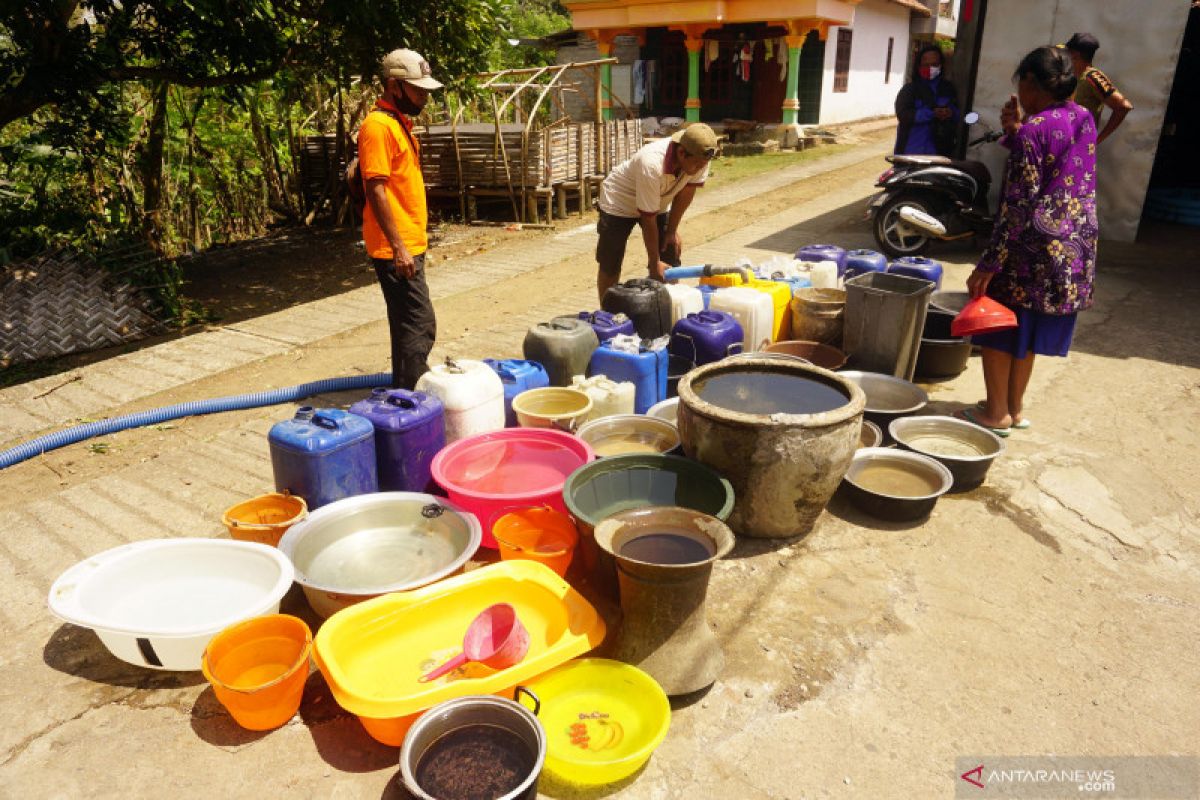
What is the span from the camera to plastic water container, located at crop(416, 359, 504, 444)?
3625 mm

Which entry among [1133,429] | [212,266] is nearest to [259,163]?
[212,266]

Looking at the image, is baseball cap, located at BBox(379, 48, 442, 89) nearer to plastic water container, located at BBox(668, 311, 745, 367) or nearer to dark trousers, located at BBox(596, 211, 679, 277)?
dark trousers, located at BBox(596, 211, 679, 277)

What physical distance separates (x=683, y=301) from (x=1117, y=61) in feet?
21.9

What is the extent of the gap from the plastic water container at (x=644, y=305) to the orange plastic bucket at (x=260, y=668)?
271 cm

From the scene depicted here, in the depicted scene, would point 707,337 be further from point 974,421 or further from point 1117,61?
point 1117,61

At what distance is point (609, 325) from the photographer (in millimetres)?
4395

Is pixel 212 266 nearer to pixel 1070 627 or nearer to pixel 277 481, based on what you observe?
pixel 277 481

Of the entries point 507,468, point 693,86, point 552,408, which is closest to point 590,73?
point 693,86

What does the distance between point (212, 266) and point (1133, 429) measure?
9414 millimetres

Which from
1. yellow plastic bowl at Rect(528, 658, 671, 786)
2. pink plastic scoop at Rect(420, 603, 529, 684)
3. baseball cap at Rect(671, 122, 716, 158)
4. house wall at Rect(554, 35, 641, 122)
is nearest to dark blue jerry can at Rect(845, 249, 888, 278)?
baseball cap at Rect(671, 122, 716, 158)

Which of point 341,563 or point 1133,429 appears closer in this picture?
point 341,563

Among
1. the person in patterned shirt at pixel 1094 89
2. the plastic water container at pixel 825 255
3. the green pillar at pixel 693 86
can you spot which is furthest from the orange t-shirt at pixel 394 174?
the green pillar at pixel 693 86

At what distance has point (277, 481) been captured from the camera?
324 centimetres

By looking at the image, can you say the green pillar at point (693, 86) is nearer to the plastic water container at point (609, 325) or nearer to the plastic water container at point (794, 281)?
the plastic water container at point (794, 281)
